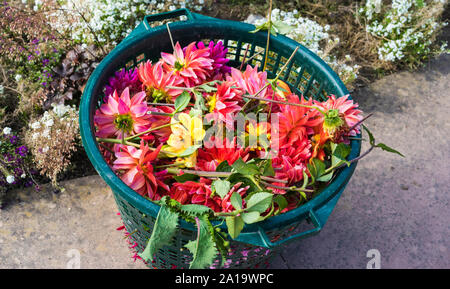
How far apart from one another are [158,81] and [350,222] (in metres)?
1.05

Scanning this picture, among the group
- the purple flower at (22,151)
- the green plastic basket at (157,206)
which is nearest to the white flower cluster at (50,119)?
the purple flower at (22,151)

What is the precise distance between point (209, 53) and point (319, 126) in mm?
399

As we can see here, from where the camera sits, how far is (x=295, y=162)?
45.2 inches

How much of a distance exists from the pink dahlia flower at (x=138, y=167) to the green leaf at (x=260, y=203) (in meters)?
0.26

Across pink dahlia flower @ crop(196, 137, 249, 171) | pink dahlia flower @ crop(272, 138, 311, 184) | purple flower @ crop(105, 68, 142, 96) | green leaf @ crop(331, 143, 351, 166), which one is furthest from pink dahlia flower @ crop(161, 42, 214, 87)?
green leaf @ crop(331, 143, 351, 166)

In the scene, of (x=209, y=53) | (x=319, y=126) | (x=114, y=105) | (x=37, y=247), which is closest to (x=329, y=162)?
(x=319, y=126)

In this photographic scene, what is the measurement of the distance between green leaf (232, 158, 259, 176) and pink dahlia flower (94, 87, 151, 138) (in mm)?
322

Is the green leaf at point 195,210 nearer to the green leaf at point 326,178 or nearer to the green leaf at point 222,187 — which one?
the green leaf at point 222,187

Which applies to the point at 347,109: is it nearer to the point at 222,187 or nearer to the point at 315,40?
the point at 222,187

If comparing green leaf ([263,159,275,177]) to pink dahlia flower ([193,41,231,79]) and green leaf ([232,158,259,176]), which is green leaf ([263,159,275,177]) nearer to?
green leaf ([232,158,259,176])

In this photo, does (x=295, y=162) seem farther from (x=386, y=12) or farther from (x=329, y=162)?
(x=386, y=12)

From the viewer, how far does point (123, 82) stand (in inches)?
49.9

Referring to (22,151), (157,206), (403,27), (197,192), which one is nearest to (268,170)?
(197,192)

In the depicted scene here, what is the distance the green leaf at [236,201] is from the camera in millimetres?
951
